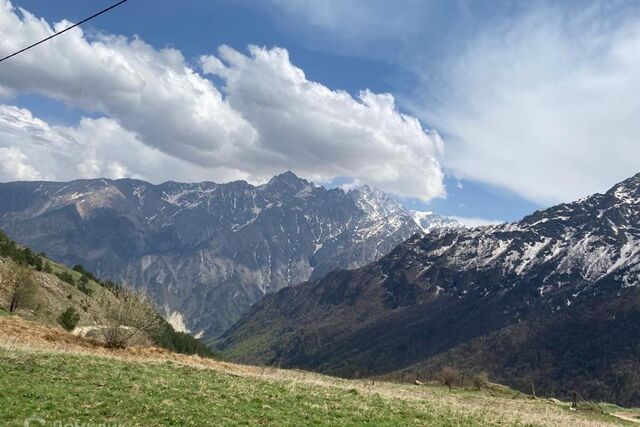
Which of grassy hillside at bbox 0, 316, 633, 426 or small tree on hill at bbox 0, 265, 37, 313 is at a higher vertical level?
small tree on hill at bbox 0, 265, 37, 313

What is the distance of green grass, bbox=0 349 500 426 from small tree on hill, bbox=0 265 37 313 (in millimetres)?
46848

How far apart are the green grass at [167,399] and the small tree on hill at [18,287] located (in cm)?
4685

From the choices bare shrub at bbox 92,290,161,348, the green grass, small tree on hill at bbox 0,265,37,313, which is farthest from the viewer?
small tree on hill at bbox 0,265,37,313

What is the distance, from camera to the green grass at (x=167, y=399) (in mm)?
25594

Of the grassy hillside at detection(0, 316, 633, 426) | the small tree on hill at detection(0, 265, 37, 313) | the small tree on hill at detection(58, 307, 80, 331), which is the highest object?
the small tree on hill at detection(0, 265, 37, 313)

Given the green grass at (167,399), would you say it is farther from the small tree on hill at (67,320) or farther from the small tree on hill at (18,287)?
the small tree on hill at (67,320)

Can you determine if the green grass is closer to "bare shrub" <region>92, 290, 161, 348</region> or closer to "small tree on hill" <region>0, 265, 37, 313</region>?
"bare shrub" <region>92, 290, 161, 348</region>

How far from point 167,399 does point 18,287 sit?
6486 centimetres

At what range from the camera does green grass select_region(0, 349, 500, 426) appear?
25.6m

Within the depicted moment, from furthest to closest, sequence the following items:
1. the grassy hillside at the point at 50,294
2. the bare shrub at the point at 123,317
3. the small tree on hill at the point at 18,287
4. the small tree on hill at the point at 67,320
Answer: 1. the small tree on hill at the point at 67,320
2. the grassy hillside at the point at 50,294
3. the small tree on hill at the point at 18,287
4. the bare shrub at the point at 123,317

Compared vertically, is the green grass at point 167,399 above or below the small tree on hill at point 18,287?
below

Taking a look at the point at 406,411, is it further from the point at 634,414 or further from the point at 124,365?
the point at 634,414

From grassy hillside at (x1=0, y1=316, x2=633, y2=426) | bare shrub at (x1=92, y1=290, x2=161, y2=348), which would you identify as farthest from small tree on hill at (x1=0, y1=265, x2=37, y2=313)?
grassy hillside at (x1=0, y1=316, x2=633, y2=426)

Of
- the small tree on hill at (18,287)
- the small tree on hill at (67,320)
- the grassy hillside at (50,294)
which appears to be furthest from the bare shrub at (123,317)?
the small tree on hill at (67,320)
